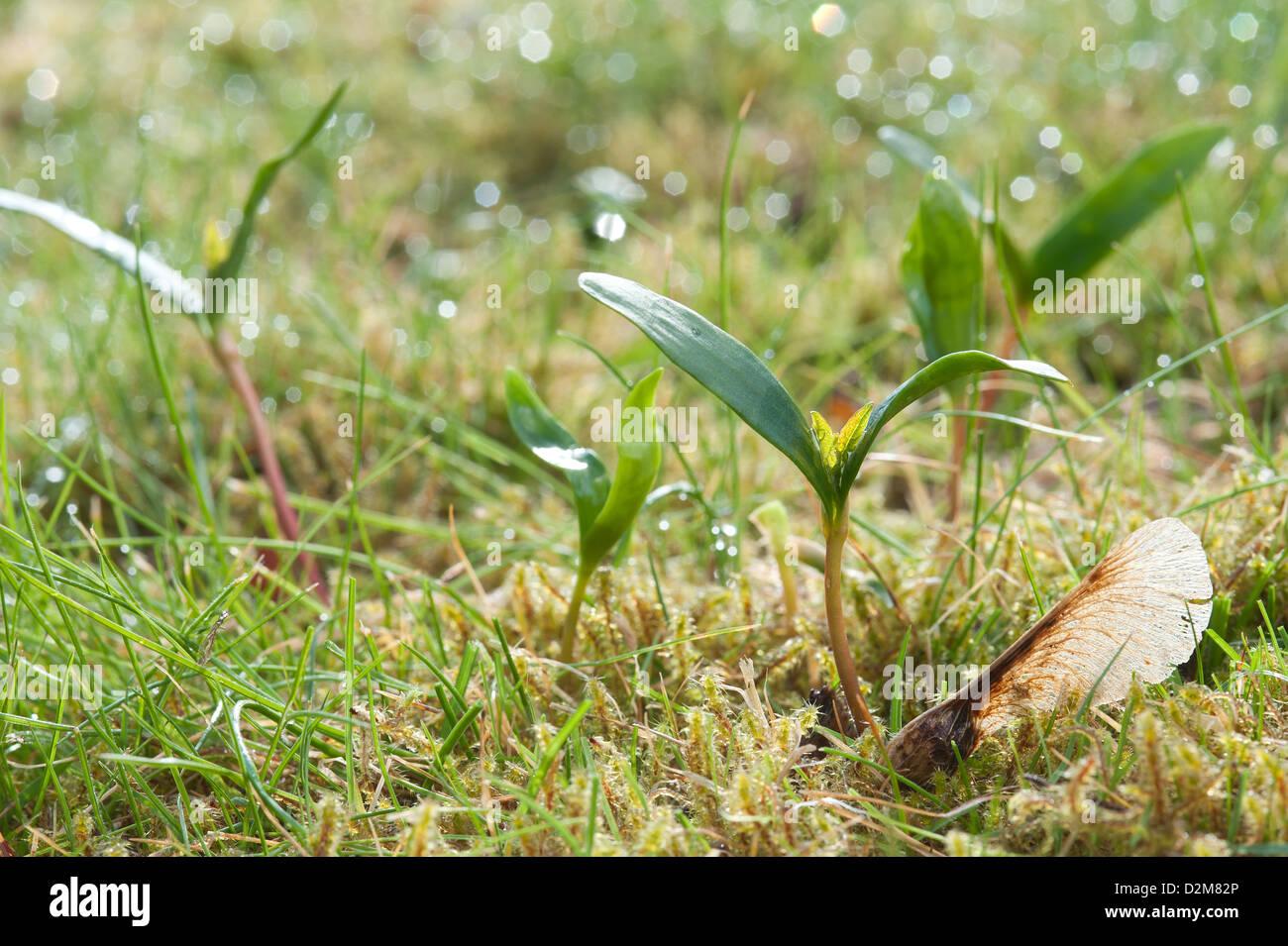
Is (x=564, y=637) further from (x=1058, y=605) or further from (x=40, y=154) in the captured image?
(x=40, y=154)

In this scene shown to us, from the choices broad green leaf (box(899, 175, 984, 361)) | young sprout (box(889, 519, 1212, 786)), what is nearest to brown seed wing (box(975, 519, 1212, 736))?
young sprout (box(889, 519, 1212, 786))

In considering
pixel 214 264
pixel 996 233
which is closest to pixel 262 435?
pixel 214 264

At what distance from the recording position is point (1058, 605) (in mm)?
978

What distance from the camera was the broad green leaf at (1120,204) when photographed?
4.50 feet

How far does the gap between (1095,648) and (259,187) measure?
1.18 meters

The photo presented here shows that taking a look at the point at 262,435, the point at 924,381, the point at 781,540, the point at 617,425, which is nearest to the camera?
the point at 924,381

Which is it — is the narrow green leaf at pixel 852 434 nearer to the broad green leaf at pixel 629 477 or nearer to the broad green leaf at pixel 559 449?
the broad green leaf at pixel 629 477

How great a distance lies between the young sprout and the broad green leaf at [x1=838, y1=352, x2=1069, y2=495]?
9.4 inches

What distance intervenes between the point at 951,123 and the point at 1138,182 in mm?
1438

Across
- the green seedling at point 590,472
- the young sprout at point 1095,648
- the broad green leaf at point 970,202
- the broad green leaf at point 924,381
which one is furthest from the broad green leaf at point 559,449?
the broad green leaf at point 970,202

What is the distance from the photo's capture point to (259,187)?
1.32 m

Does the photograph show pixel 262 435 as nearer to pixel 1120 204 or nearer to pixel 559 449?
pixel 559 449
